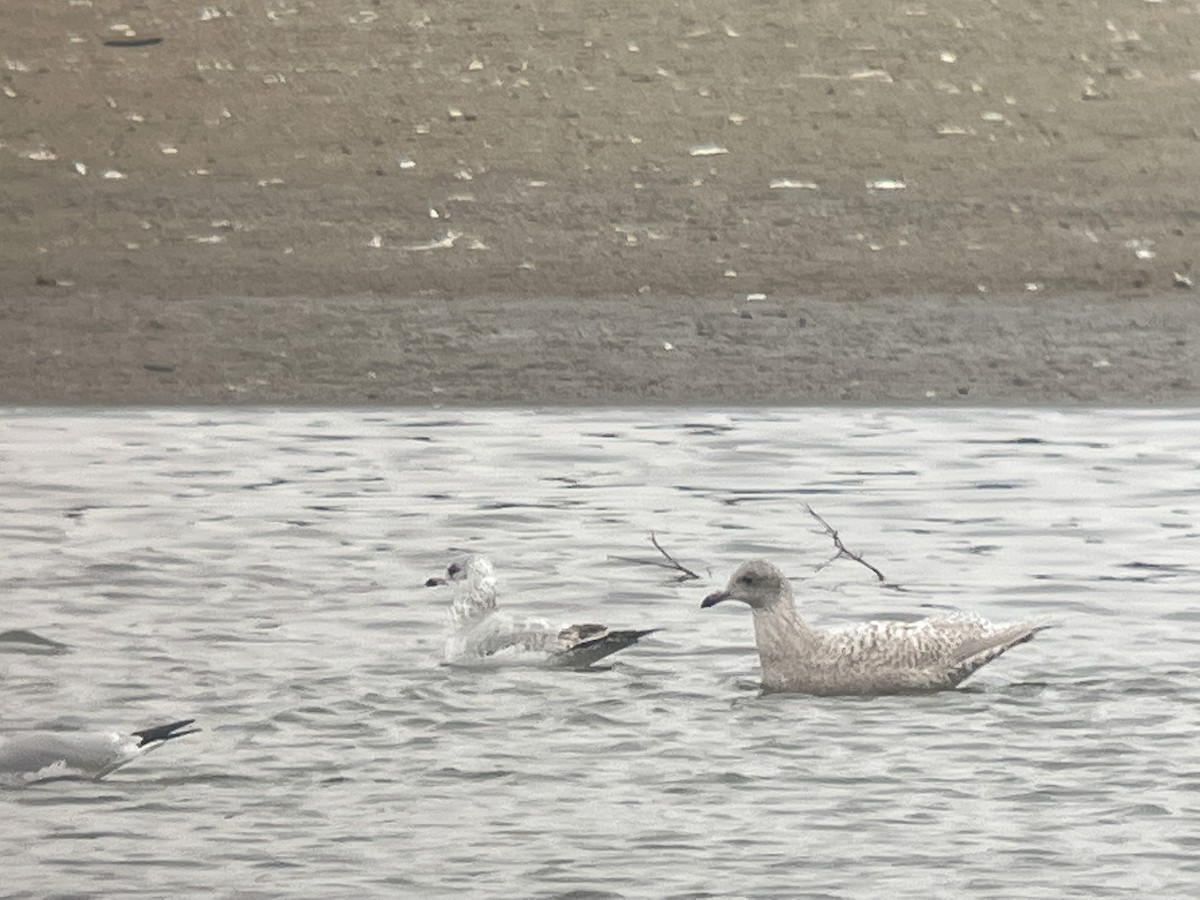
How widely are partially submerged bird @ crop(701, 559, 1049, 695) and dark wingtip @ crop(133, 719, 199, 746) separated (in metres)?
2.01

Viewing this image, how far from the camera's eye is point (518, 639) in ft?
31.5

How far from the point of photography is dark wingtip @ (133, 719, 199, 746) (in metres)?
7.79

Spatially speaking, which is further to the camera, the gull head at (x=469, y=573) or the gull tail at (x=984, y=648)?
the gull head at (x=469, y=573)

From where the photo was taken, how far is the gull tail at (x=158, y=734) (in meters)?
7.77

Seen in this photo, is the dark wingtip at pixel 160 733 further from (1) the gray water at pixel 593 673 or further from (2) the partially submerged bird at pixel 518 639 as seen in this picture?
(2) the partially submerged bird at pixel 518 639

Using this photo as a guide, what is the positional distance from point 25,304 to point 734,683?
30.6 ft

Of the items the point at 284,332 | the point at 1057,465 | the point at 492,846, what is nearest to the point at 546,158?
the point at 284,332

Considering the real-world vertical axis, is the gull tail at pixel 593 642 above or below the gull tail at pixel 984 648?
above

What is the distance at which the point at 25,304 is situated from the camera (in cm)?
→ 1744

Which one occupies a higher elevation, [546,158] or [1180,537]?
[546,158]

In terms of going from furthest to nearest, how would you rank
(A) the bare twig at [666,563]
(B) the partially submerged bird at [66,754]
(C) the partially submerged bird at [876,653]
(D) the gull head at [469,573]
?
(A) the bare twig at [666,563]
(D) the gull head at [469,573]
(C) the partially submerged bird at [876,653]
(B) the partially submerged bird at [66,754]

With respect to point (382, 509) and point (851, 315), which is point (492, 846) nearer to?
point (382, 509)

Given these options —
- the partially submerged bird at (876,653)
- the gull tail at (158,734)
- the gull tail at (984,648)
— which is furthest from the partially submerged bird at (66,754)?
the gull tail at (984,648)

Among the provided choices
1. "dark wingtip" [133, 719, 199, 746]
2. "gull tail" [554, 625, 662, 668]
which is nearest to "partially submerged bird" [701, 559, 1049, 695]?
"gull tail" [554, 625, 662, 668]
